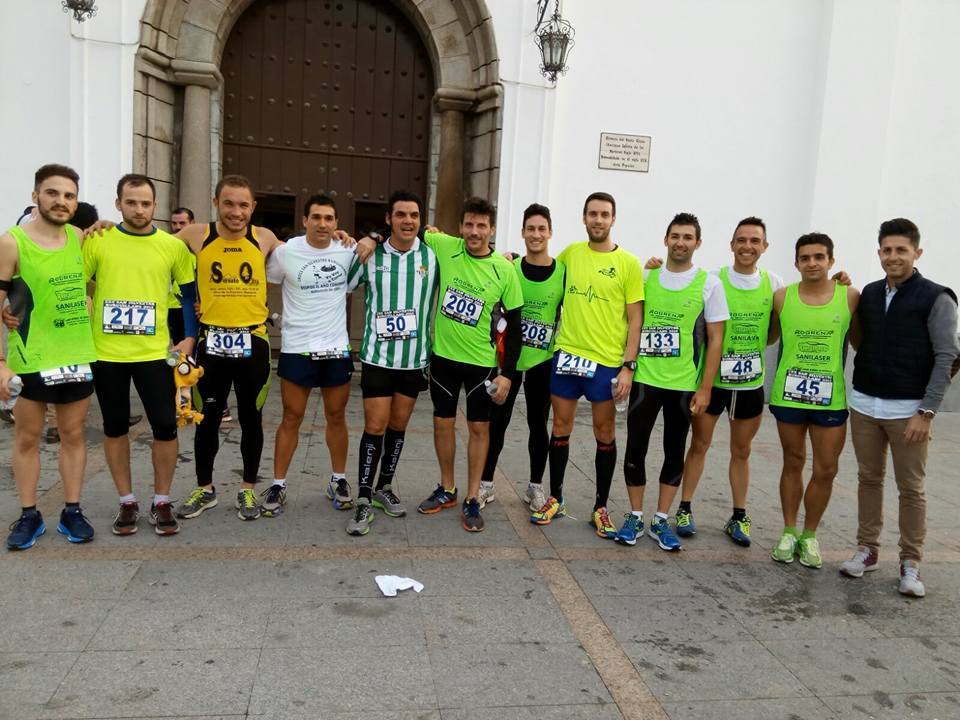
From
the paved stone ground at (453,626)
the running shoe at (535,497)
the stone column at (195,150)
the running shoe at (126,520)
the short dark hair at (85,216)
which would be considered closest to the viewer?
the paved stone ground at (453,626)

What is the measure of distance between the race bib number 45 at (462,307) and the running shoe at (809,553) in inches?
90.8

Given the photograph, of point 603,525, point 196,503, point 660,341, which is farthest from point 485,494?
point 196,503

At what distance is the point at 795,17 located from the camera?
8664 millimetres

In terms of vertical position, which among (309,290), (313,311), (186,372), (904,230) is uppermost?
(904,230)

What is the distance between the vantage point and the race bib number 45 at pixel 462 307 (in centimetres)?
432

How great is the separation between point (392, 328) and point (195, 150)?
4982mm

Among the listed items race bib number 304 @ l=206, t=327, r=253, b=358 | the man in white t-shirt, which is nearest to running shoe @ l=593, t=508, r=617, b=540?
the man in white t-shirt

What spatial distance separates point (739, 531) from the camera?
4.46 metres

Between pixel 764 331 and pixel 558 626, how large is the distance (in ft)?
7.22

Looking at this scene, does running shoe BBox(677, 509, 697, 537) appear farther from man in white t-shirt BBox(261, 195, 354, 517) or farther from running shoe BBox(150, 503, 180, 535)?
running shoe BBox(150, 503, 180, 535)

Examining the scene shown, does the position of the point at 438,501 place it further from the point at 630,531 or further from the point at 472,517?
the point at 630,531

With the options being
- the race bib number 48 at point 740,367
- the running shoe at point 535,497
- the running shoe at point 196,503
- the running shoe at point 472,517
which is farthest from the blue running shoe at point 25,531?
the race bib number 48 at point 740,367

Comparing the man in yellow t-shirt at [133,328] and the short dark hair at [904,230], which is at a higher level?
the short dark hair at [904,230]

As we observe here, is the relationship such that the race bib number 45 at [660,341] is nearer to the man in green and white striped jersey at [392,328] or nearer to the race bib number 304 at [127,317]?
the man in green and white striped jersey at [392,328]
